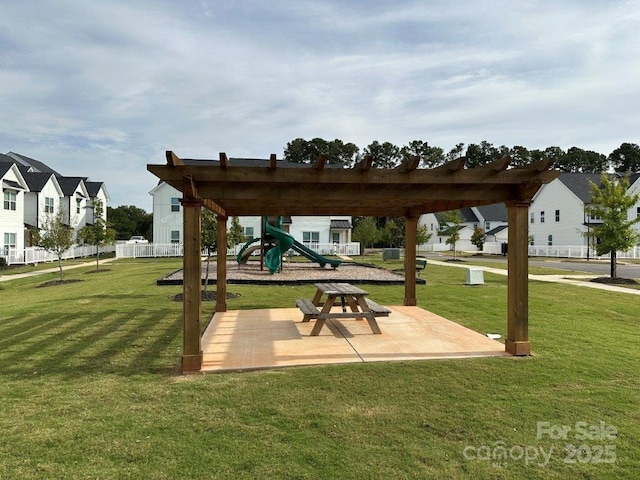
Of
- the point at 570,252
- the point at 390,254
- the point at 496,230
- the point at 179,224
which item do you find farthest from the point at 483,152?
the point at 179,224

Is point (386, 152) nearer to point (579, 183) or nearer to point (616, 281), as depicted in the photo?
point (579, 183)

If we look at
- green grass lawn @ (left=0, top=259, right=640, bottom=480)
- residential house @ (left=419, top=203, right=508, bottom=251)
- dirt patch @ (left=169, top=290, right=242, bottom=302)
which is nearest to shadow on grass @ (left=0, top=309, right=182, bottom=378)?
green grass lawn @ (left=0, top=259, right=640, bottom=480)

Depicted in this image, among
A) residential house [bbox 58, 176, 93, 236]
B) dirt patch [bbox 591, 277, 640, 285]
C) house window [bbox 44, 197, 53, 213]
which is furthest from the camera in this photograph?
residential house [bbox 58, 176, 93, 236]

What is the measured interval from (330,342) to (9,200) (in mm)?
30281

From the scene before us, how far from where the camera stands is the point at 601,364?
6109 mm

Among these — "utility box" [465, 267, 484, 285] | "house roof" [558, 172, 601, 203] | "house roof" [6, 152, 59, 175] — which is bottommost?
"utility box" [465, 267, 484, 285]

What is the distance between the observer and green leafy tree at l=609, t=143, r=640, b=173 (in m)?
90.6

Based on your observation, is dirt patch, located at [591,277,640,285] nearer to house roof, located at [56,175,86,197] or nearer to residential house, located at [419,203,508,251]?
residential house, located at [419,203,508,251]

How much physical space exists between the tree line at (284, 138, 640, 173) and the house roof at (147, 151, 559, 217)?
216 feet

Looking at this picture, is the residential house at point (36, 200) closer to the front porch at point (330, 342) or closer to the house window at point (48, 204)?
the house window at point (48, 204)

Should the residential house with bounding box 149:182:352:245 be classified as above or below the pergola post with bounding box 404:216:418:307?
above

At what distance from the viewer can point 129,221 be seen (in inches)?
2468

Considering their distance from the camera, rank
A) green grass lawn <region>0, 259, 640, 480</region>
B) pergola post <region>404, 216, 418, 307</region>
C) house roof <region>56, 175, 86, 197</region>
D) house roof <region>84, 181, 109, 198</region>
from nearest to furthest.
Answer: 1. green grass lawn <region>0, 259, 640, 480</region>
2. pergola post <region>404, 216, 418, 307</region>
3. house roof <region>56, 175, 86, 197</region>
4. house roof <region>84, 181, 109, 198</region>

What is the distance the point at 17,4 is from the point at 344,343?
11.2 m
